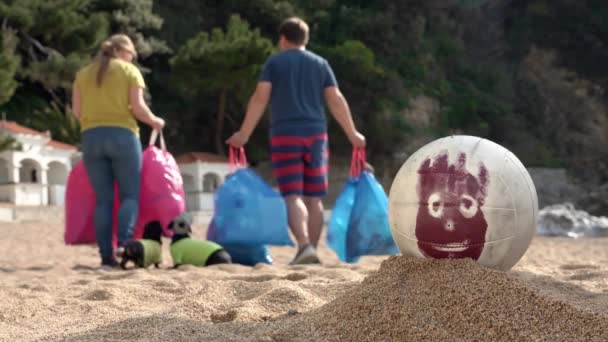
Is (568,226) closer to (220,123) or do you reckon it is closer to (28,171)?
(28,171)

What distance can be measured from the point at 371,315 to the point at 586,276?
5.84ft

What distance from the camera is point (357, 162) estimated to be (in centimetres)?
580

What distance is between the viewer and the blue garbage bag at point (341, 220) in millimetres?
5660

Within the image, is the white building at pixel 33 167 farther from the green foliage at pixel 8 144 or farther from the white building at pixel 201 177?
the white building at pixel 201 177

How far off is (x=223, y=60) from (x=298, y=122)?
612 inches

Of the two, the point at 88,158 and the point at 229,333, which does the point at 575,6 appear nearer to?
the point at 88,158

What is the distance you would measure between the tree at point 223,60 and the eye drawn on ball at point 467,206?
18.2m

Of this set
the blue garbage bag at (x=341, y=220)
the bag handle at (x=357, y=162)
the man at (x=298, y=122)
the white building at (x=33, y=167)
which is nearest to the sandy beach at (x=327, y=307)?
the man at (x=298, y=122)

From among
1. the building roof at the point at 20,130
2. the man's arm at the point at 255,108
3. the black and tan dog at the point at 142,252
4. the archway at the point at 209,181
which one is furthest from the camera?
the archway at the point at 209,181

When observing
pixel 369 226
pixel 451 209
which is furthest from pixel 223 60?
pixel 451 209

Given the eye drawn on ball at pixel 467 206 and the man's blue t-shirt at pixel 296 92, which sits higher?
the man's blue t-shirt at pixel 296 92

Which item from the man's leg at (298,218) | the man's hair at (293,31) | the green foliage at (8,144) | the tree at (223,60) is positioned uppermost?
the tree at (223,60)

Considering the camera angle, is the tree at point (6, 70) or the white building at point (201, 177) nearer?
the tree at point (6, 70)

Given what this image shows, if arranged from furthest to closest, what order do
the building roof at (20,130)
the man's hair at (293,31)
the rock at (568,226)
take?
the building roof at (20,130), the rock at (568,226), the man's hair at (293,31)
